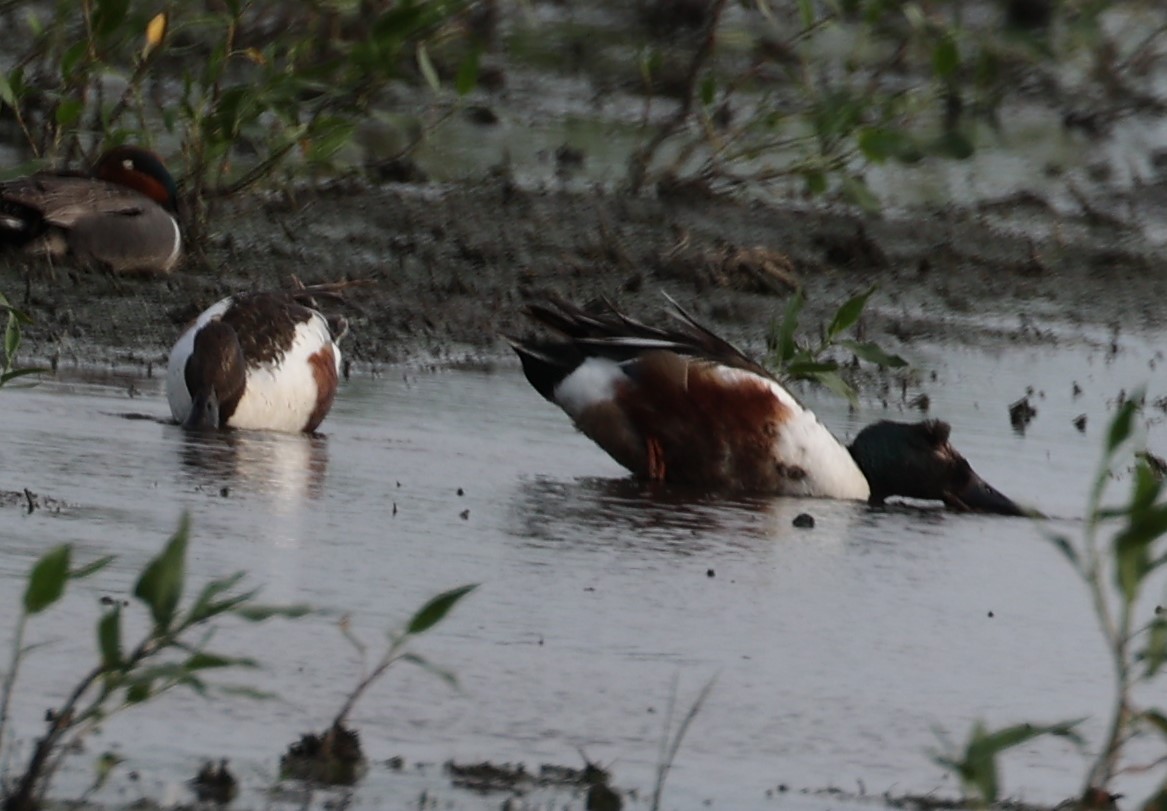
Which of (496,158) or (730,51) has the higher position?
(730,51)

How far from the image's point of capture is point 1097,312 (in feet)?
35.3

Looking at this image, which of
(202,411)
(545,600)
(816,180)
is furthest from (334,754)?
(816,180)

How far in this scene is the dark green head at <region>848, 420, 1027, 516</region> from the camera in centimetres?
673

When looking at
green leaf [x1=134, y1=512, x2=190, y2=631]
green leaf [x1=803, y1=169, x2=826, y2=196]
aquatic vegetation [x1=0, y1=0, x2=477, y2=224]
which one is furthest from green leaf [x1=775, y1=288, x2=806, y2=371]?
green leaf [x1=134, y1=512, x2=190, y2=631]

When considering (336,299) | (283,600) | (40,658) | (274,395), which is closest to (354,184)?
(336,299)

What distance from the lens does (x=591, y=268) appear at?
1009cm

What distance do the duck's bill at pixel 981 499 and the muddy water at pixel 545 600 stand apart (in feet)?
0.18

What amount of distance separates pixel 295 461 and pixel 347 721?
2.73 m

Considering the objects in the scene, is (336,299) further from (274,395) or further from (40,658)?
(40,658)

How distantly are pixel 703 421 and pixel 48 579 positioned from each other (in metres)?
3.79

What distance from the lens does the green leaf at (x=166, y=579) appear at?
282 centimetres

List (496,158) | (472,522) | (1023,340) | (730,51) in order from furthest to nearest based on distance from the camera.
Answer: (730,51) → (496,158) → (1023,340) → (472,522)

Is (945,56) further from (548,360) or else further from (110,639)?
(110,639)

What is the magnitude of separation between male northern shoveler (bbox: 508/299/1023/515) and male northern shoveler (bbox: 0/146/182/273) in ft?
8.30
